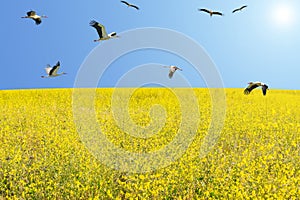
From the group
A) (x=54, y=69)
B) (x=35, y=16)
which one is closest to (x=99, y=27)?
(x=54, y=69)

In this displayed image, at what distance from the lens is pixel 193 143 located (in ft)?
33.2

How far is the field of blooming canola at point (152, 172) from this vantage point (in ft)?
22.3

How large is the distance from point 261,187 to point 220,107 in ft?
35.9

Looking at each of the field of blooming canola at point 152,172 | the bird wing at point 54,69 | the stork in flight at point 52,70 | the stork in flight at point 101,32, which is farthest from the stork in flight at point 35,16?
the field of blooming canola at point 152,172

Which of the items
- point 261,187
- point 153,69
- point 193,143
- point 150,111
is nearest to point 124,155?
point 193,143

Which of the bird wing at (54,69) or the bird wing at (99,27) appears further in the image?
the bird wing at (54,69)

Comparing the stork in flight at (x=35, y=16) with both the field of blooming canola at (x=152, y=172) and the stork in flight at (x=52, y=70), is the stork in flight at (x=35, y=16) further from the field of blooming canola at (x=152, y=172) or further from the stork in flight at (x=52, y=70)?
the field of blooming canola at (x=152, y=172)

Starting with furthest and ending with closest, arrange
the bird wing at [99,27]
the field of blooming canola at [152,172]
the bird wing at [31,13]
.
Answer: the bird wing at [31,13]
the bird wing at [99,27]
the field of blooming canola at [152,172]

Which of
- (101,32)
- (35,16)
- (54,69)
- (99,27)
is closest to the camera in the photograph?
(99,27)

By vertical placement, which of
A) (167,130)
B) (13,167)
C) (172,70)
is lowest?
(13,167)

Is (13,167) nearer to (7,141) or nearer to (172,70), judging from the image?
(7,141)

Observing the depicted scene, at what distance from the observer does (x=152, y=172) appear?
7805mm

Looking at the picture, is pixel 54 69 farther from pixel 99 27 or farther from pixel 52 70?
pixel 99 27

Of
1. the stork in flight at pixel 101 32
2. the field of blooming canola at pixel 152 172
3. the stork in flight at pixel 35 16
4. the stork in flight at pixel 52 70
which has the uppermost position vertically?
the stork in flight at pixel 35 16
